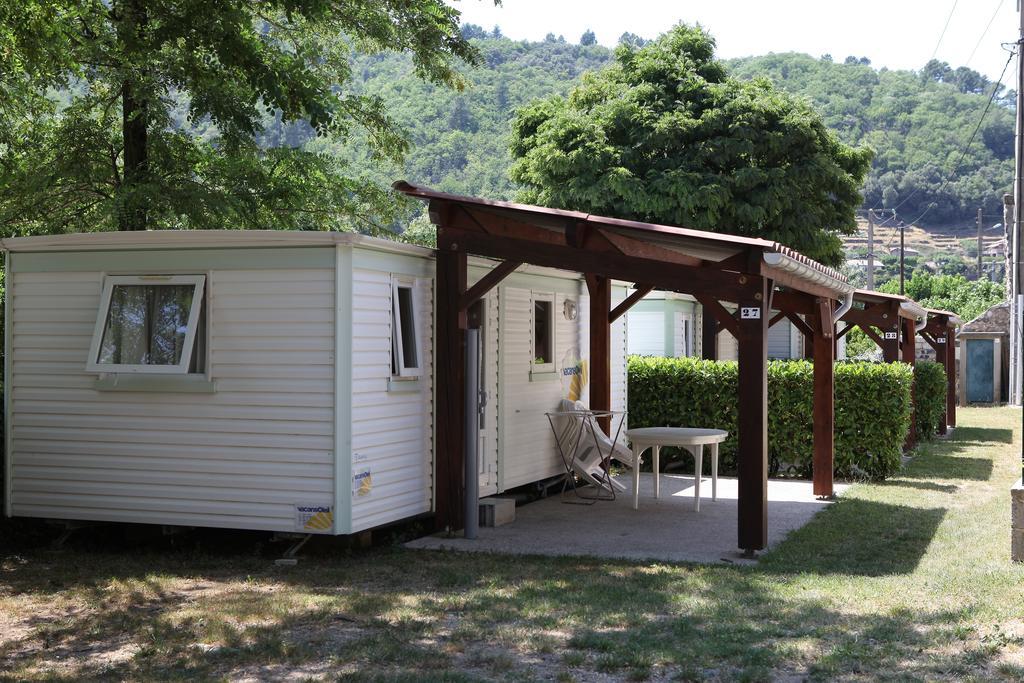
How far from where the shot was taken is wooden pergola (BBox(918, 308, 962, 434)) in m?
20.8

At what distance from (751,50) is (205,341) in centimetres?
7142

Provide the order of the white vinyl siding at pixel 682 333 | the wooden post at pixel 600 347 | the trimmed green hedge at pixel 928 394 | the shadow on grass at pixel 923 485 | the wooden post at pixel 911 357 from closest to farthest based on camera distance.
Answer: the shadow on grass at pixel 923 485
the wooden post at pixel 600 347
the wooden post at pixel 911 357
the trimmed green hedge at pixel 928 394
the white vinyl siding at pixel 682 333

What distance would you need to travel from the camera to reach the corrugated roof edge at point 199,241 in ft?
25.7

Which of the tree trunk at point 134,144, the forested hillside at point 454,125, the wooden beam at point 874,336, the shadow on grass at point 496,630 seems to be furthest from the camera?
the forested hillside at point 454,125

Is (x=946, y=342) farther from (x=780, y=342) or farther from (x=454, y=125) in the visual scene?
(x=454, y=125)

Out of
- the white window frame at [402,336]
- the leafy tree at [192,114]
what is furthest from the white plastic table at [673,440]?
the leafy tree at [192,114]

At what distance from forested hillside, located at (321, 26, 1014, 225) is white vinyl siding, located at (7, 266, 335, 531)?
1598 inches

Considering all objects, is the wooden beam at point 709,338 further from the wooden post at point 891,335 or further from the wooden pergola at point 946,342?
the wooden post at point 891,335

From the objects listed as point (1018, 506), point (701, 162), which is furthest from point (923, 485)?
point (701, 162)

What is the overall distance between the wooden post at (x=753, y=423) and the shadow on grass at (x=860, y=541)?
0.82 ft

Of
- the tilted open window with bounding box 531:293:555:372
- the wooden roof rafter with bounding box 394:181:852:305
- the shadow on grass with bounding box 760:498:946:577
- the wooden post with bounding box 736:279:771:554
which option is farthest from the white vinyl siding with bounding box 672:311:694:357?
the wooden post with bounding box 736:279:771:554

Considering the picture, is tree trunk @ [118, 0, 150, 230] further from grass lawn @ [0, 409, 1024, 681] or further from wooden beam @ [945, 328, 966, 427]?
wooden beam @ [945, 328, 966, 427]

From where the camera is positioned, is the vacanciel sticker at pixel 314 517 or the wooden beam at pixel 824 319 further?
the wooden beam at pixel 824 319

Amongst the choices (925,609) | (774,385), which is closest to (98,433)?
(925,609)
